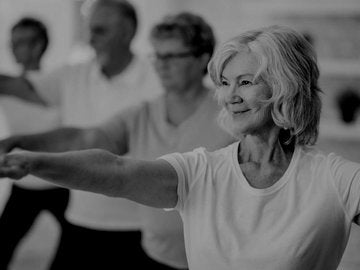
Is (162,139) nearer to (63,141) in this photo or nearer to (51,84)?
(63,141)

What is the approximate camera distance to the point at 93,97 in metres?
2.35

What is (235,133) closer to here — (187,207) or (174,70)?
(187,207)

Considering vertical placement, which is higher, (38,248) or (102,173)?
(102,173)

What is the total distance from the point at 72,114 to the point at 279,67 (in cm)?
126

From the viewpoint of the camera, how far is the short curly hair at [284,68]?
126 centimetres

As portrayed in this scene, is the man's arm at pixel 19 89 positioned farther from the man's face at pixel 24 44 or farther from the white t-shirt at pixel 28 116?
the man's face at pixel 24 44

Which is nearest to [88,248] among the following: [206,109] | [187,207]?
[206,109]

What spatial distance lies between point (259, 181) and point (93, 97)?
118cm

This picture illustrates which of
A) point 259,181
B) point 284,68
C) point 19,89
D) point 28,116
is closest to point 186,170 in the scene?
point 259,181

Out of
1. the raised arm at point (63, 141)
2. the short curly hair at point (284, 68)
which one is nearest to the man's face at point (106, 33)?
the raised arm at point (63, 141)

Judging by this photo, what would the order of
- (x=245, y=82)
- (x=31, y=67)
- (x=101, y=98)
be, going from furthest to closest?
(x=31, y=67) < (x=101, y=98) < (x=245, y=82)

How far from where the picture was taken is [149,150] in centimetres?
183

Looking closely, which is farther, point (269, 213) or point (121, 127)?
point (121, 127)

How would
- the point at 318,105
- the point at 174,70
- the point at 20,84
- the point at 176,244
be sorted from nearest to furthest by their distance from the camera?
the point at 318,105 → the point at 176,244 → the point at 174,70 → the point at 20,84
